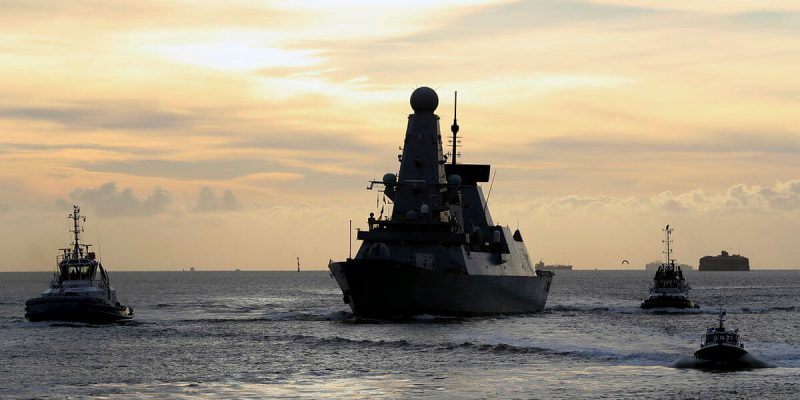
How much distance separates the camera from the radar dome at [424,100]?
91750 millimetres

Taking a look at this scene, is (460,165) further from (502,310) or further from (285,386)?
(285,386)

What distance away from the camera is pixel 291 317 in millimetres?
95562

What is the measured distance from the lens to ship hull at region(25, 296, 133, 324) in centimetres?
8025

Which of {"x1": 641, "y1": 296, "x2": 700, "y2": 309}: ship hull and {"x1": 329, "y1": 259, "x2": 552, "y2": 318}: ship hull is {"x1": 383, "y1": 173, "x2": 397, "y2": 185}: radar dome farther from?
{"x1": 641, "y1": 296, "x2": 700, "y2": 309}: ship hull

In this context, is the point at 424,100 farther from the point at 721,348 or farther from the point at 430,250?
the point at 721,348

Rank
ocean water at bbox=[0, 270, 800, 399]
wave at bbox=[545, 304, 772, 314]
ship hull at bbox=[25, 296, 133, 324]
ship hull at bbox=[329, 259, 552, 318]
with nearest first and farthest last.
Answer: ocean water at bbox=[0, 270, 800, 399] < ship hull at bbox=[329, 259, 552, 318] < ship hull at bbox=[25, 296, 133, 324] < wave at bbox=[545, 304, 772, 314]

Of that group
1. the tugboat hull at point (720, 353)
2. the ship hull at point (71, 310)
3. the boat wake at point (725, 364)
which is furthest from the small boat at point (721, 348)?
the ship hull at point (71, 310)

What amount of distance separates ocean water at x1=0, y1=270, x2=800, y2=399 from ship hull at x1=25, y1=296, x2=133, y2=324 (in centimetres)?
91

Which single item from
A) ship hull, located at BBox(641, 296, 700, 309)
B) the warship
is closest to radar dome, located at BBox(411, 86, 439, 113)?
the warship

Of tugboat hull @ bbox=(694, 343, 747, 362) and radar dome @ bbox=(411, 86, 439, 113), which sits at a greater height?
radar dome @ bbox=(411, 86, 439, 113)

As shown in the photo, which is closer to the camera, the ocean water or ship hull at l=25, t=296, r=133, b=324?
the ocean water

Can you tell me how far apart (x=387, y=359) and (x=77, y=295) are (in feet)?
104

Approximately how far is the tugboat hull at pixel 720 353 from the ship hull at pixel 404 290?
91.1ft

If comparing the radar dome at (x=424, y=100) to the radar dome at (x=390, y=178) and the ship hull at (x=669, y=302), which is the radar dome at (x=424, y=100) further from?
the ship hull at (x=669, y=302)
